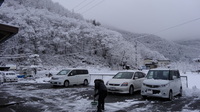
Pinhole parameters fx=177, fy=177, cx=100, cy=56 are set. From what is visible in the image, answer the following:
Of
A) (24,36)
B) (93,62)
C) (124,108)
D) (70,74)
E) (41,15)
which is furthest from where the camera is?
(93,62)

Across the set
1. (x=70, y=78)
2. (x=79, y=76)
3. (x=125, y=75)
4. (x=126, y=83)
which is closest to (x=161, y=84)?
(x=126, y=83)

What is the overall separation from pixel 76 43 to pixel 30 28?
14494 mm

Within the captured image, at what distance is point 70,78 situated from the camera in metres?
16.6

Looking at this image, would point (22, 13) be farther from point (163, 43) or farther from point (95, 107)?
point (163, 43)

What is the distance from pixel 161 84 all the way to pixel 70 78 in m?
9.56

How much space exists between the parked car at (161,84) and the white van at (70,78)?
8347mm

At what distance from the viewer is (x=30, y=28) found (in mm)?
42312

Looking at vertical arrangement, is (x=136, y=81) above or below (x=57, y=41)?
below

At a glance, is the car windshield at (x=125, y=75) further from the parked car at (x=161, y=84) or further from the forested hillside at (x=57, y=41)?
the forested hillside at (x=57, y=41)

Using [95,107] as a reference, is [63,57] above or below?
above

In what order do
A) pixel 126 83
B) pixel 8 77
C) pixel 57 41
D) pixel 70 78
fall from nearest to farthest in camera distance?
pixel 126 83 → pixel 70 78 → pixel 8 77 → pixel 57 41

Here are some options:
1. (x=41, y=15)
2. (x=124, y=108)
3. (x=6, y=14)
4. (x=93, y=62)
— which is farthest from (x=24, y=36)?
(x=124, y=108)

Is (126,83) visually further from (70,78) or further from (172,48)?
(172,48)

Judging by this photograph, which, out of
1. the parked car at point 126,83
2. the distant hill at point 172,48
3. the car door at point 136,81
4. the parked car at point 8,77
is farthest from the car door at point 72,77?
the distant hill at point 172,48
